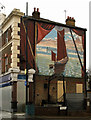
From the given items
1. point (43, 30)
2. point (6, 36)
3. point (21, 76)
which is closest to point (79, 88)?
point (21, 76)

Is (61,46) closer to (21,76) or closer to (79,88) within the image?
(79,88)

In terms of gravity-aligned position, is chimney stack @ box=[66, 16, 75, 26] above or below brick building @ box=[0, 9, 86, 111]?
above

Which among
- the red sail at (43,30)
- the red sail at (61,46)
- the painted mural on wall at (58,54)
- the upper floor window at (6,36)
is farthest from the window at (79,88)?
the upper floor window at (6,36)

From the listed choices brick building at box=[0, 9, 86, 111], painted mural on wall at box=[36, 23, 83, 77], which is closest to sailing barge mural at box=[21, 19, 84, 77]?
painted mural on wall at box=[36, 23, 83, 77]

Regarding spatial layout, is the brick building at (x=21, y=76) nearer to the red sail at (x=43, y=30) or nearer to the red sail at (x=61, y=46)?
the red sail at (x=43, y=30)

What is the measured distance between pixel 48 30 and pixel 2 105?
36.9 ft

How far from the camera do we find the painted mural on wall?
2742 centimetres

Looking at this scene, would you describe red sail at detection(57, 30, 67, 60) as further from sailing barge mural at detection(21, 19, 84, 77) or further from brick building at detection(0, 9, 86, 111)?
brick building at detection(0, 9, 86, 111)

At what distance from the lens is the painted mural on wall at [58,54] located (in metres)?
27.4

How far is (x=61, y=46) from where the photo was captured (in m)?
29.2

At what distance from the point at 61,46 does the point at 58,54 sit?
1.20 metres

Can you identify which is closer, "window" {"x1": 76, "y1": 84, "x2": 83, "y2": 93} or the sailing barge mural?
the sailing barge mural

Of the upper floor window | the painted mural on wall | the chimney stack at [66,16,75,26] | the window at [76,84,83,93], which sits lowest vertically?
the window at [76,84,83,93]

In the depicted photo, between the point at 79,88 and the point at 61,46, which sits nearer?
the point at 61,46
